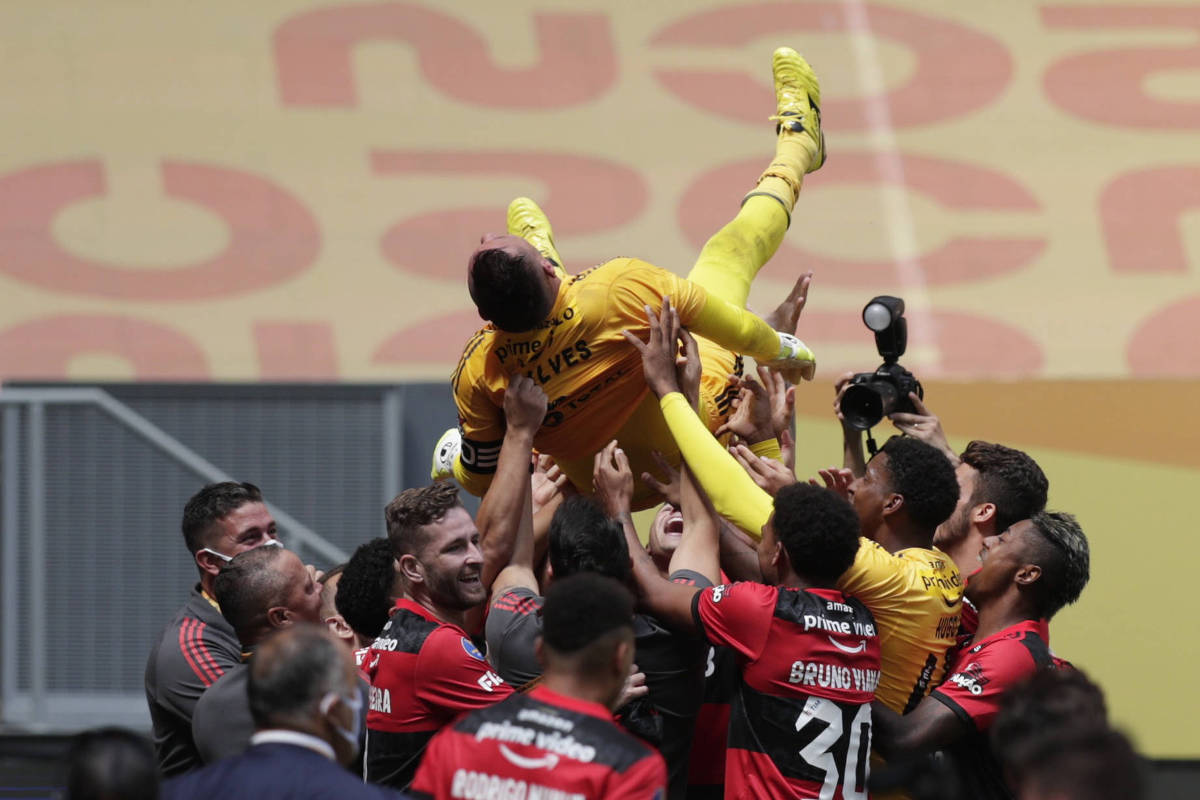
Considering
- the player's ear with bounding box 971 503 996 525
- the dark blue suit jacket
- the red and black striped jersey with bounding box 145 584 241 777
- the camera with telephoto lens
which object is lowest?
the red and black striped jersey with bounding box 145 584 241 777

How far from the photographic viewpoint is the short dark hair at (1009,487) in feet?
13.5

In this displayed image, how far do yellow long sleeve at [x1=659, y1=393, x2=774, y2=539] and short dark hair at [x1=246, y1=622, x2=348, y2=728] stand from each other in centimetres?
147

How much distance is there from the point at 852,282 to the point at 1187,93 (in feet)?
10.3

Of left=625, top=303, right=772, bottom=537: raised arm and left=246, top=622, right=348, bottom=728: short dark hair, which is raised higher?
left=625, top=303, right=772, bottom=537: raised arm

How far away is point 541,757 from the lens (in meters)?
2.57

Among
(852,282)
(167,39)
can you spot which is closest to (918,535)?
(852,282)

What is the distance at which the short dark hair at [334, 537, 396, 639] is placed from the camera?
3.98m

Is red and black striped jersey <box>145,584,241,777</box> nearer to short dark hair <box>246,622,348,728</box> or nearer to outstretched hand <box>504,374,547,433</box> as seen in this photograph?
outstretched hand <box>504,374,547,433</box>

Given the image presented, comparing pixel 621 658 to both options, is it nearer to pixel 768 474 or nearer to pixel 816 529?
pixel 816 529

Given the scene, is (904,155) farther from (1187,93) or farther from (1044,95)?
(1187,93)

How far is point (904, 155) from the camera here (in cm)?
1133

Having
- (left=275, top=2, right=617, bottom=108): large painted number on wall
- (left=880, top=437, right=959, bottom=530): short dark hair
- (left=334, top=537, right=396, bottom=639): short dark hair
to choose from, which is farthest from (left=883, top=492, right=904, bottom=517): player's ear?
(left=275, top=2, right=617, bottom=108): large painted number on wall

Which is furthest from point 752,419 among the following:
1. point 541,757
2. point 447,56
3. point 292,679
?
point 447,56

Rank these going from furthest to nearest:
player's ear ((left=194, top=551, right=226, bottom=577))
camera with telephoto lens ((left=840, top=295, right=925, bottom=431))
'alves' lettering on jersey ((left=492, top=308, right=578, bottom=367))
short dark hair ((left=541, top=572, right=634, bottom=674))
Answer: camera with telephoto lens ((left=840, top=295, right=925, bottom=431)) → player's ear ((left=194, top=551, right=226, bottom=577)) → 'alves' lettering on jersey ((left=492, top=308, right=578, bottom=367)) → short dark hair ((left=541, top=572, right=634, bottom=674))
